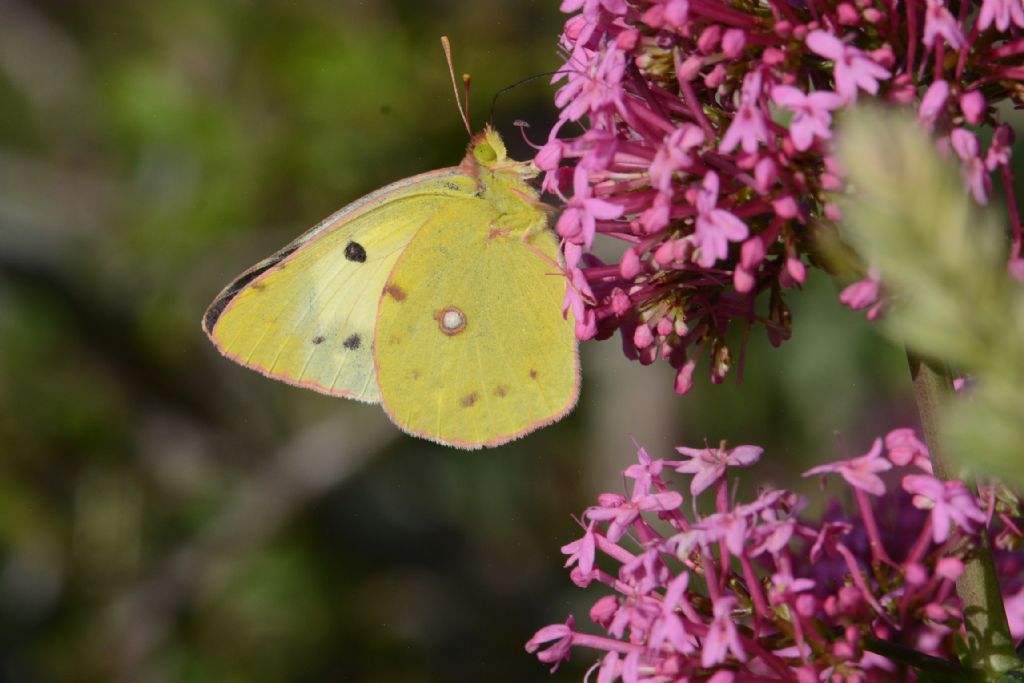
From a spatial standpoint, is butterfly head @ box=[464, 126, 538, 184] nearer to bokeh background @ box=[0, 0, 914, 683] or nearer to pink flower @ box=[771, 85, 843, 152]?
pink flower @ box=[771, 85, 843, 152]

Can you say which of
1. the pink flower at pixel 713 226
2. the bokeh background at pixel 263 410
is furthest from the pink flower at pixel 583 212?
the bokeh background at pixel 263 410

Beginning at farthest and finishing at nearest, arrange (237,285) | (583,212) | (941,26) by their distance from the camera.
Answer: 1. (237,285)
2. (583,212)
3. (941,26)

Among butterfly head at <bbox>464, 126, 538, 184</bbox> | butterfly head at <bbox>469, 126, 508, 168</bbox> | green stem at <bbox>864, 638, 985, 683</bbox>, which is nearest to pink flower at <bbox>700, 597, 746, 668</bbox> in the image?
green stem at <bbox>864, 638, 985, 683</bbox>

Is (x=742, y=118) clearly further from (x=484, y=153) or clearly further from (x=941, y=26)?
(x=484, y=153)

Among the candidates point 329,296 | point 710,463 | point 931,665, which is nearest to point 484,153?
point 329,296

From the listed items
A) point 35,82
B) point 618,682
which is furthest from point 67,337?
point 618,682
